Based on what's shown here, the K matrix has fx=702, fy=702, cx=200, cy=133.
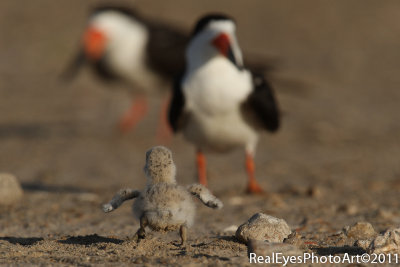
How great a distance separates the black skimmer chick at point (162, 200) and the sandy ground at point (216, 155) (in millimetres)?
141

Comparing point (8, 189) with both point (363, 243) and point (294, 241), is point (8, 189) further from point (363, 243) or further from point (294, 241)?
point (363, 243)

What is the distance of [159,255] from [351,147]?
18.7ft

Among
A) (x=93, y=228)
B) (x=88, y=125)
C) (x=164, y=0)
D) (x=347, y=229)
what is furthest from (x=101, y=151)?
(x=164, y=0)

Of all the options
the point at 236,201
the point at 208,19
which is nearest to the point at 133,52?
the point at 208,19

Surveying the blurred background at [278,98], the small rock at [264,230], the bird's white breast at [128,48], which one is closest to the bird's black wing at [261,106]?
the blurred background at [278,98]

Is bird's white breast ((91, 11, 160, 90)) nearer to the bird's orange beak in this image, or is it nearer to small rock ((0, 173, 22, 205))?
the bird's orange beak

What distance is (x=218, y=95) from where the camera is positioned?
557 cm

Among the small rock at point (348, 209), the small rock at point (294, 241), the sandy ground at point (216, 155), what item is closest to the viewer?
the small rock at point (294, 241)

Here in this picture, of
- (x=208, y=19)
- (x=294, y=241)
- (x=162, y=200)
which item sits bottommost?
(x=294, y=241)

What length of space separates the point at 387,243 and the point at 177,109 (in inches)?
110

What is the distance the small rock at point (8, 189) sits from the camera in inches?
200

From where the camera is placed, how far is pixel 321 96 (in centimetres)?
1148

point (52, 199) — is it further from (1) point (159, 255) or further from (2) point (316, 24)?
(2) point (316, 24)

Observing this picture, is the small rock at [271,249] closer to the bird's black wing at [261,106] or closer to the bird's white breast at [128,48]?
the bird's black wing at [261,106]
